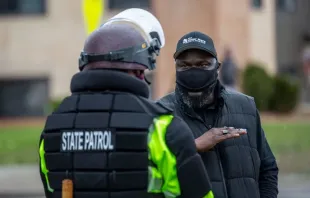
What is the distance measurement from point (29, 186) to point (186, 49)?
12077 mm

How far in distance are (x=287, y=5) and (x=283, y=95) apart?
35.9 feet

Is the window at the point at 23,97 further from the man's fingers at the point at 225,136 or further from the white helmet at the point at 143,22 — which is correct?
the white helmet at the point at 143,22

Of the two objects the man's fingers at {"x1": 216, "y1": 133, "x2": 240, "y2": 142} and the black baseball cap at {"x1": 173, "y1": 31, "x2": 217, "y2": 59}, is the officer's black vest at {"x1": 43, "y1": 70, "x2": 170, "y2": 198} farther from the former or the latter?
the black baseball cap at {"x1": 173, "y1": 31, "x2": 217, "y2": 59}

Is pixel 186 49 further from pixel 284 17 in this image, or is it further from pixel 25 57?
pixel 284 17

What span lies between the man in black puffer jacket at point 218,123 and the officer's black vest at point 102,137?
0.93 metres

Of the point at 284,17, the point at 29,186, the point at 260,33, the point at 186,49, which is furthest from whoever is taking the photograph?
the point at 284,17

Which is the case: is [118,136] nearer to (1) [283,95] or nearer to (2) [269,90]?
(2) [269,90]

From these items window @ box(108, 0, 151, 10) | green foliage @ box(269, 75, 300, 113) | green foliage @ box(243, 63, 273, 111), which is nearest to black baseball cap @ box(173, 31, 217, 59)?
green foliage @ box(243, 63, 273, 111)

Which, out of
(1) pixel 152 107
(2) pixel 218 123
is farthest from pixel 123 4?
(1) pixel 152 107

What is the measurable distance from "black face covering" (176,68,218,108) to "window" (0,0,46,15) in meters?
29.1

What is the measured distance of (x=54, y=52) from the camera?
33.2 metres

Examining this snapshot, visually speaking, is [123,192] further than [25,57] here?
No

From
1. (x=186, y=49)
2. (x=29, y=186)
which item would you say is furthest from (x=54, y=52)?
(x=186, y=49)

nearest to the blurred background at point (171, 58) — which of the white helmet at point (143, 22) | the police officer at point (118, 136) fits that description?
the white helmet at point (143, 22)
